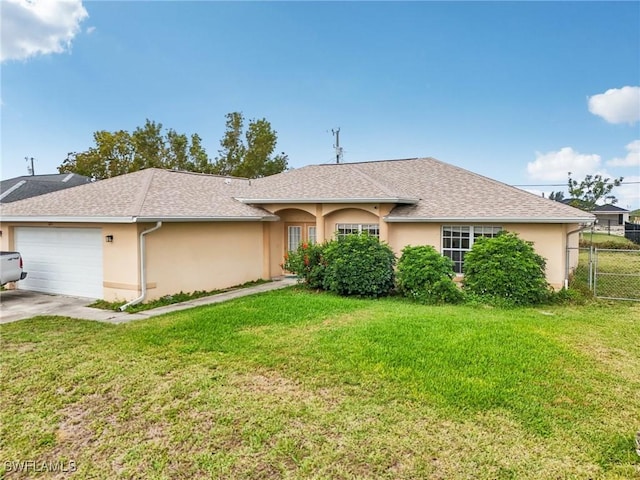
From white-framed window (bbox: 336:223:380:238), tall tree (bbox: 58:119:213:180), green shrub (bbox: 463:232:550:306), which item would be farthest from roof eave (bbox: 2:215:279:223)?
tall tree (bbox: 58:119:213:180)

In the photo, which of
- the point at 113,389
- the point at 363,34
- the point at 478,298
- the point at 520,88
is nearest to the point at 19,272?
the point at 113,389

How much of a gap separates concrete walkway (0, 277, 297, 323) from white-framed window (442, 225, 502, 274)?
660cm

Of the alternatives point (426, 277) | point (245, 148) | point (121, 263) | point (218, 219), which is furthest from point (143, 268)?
point (245, 148)

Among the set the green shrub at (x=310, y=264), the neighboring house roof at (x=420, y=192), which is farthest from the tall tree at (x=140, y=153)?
the green shrub at (x=310, y=264)

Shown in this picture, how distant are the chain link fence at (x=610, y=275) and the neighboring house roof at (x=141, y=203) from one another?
37.5ft

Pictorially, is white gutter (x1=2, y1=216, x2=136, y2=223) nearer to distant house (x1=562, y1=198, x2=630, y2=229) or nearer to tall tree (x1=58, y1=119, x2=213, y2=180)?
tall tree (x1=58, y1=119, x2=213, y2=180)

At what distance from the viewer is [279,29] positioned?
19.5 metres

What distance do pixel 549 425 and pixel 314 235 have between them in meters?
12.6

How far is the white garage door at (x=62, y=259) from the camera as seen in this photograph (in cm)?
1178

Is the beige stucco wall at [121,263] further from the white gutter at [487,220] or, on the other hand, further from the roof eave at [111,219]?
the white gutter at [487,220]

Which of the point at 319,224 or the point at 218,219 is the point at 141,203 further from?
the point at 319,224

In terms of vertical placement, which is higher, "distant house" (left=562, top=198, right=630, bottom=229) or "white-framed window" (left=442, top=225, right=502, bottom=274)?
"distant house" (left=562, top=198, right=630, bottom=229)

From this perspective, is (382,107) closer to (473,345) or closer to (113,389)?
(473,345)

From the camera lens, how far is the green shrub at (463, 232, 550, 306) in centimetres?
1110
